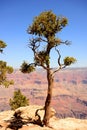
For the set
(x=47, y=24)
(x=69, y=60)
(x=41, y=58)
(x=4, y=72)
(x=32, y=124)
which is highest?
(x=47, y=24)

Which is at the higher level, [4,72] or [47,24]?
[47,24]

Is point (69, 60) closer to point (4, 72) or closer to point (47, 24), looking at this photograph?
point (47, 24)

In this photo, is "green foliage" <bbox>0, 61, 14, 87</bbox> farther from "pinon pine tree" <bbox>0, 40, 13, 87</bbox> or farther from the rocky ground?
the rocky ground

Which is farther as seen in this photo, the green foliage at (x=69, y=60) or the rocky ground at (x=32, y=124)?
the rocky ground at (x=32, y=124)

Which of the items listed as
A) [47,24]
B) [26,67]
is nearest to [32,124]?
[26,67]

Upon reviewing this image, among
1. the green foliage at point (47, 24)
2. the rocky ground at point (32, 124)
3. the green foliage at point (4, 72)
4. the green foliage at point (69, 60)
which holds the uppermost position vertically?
the green foliage at point (47, 24)

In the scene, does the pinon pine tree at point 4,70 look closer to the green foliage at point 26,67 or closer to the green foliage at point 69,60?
the green foliage at point 26,67

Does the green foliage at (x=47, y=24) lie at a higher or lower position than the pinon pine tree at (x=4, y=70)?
higher

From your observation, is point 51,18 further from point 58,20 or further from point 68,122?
point 68,122

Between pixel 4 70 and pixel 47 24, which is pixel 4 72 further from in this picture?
pixel 47 24

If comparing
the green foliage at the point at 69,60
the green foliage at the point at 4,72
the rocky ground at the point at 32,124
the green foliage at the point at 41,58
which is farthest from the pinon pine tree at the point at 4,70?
the green foliage at the point at 69,60

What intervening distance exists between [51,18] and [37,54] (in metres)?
5.37

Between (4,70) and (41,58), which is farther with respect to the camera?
(4,70)

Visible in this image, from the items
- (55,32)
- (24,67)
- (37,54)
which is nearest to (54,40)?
(55,32)
